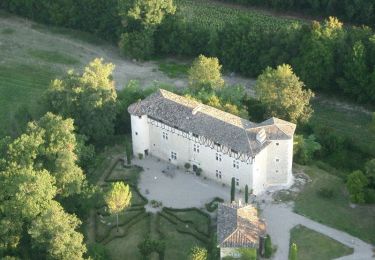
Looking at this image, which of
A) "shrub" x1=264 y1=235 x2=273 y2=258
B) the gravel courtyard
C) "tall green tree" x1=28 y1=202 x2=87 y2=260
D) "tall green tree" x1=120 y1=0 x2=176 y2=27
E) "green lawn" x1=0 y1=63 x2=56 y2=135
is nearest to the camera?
"tall green tree" x1=28 y1=202 x2=87 y2=260

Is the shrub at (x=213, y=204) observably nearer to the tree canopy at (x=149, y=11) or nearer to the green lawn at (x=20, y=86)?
the green lawn at (x=20, y=86)

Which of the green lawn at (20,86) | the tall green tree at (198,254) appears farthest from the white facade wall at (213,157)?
the green lawn at (20,86)

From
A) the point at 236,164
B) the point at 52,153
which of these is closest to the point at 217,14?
the point at 236,164

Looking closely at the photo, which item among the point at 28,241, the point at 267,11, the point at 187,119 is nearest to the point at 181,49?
the point at 267,11

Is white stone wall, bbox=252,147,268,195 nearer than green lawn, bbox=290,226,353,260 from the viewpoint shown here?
No

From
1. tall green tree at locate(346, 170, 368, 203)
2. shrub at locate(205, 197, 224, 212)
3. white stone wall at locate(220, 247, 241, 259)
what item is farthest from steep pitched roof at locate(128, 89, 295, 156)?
white stone wall at locate(220, 247, 241, 259)

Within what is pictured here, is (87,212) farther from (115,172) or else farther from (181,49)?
(181,49)

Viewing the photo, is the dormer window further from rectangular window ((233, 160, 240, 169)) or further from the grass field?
the grass field

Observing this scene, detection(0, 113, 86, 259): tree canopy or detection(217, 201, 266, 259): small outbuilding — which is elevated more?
detection(0, 113, 86, 259): tree canopy
